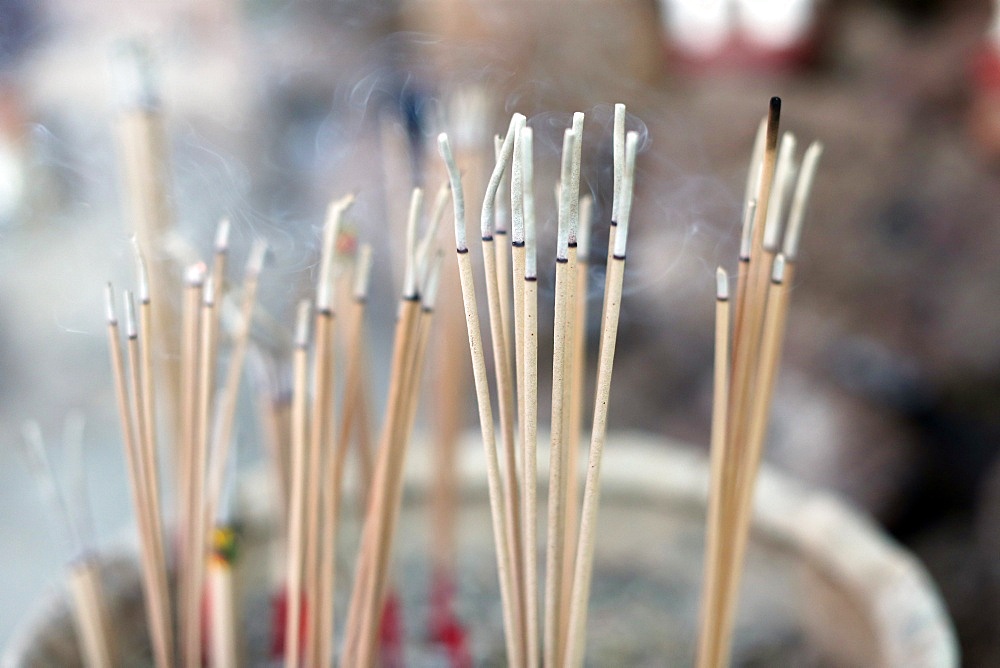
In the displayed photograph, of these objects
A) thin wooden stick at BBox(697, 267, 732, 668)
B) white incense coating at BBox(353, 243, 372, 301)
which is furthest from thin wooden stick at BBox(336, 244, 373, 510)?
thin wooden stick at BBox(697, 267, 732, 668)

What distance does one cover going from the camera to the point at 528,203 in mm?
243

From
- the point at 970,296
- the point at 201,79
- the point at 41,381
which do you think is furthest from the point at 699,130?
the point at 41,381

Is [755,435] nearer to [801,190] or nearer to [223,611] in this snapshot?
[801,190]

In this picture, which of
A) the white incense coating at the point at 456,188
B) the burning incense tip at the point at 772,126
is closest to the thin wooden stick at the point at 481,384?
the white incense coating at the point at 456,188

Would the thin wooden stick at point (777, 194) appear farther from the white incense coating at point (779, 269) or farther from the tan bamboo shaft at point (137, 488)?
the tan bamboo shaft at point (137, 488)

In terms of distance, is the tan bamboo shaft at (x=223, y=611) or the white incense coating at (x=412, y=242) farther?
the tan bamboo shaft at (x=223, y=611)

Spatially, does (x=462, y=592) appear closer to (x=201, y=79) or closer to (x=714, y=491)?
(x=714, y=491)

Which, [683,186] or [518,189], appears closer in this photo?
[518,189]

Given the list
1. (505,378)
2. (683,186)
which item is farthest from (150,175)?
(683,186)

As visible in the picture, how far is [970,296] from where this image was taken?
3.39 feet

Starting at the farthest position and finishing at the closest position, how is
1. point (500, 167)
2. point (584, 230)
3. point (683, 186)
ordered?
point (683, 186) → point (584, 230) → point (500, 167)

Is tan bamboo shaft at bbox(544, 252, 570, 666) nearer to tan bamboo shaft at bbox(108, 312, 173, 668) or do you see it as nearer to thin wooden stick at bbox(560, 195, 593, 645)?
thin wooden stick at bbox(560, 195, 593, 645)

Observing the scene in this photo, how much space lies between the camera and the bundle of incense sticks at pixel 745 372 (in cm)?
30

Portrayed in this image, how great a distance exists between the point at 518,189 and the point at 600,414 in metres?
0.07
